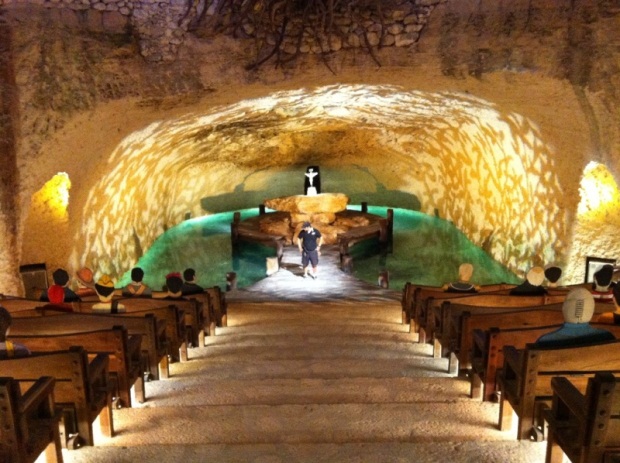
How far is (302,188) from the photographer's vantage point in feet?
73.5

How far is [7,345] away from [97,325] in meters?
1.00

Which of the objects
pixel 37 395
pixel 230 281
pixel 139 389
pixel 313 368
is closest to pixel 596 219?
pixel 230 281

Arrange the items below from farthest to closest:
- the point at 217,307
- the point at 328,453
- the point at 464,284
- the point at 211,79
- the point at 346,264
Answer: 1. the point at 346,264
2. the point at 211,79
3. the point at 217,307
4. the point at 464,284
5. the point at 328,453

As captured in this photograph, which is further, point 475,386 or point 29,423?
point 475,386

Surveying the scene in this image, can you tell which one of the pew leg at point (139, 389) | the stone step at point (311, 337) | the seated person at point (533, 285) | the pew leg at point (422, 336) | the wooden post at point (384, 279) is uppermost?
the seated person at point (533, 285)

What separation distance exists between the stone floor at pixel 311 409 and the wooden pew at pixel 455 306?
26 centimetres

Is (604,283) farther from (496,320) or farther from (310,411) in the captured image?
(310,411)

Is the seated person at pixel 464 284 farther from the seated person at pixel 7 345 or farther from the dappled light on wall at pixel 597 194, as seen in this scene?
the dappled light on wall at pixel 597 194

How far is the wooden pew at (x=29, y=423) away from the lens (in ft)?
8.89

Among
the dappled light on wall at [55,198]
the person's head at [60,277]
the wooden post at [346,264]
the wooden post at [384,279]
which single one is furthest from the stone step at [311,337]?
the wooden post at [346,264]

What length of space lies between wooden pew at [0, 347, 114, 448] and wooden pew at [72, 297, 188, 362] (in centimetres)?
131

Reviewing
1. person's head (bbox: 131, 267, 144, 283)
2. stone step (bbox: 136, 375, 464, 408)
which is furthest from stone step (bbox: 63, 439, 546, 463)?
person's head (bbox: 131, 267, 144, 283)

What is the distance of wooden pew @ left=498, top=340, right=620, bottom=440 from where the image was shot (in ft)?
10.7

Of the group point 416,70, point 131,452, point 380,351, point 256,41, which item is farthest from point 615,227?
point 131,452
